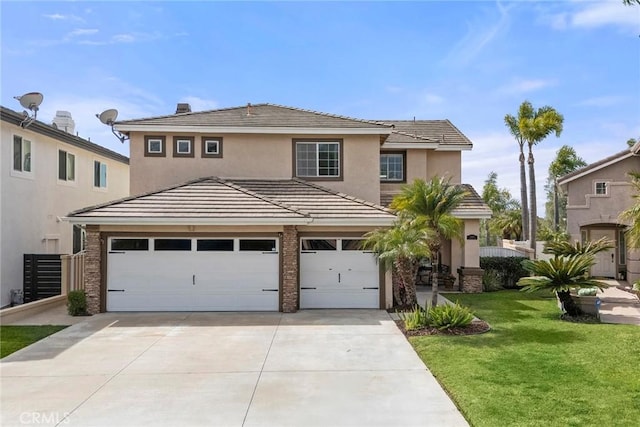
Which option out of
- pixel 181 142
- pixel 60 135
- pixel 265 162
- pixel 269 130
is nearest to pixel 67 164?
pixel 60 135

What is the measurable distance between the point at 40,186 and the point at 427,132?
1656cm

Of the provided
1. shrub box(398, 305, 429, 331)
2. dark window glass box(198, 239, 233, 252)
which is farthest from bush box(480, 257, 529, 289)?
dark window glass box(198, 239, 233, 252)

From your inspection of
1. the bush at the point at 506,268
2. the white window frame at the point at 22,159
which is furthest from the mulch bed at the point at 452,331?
the white window frame at the point at 22,159

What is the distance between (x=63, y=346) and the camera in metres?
9.86

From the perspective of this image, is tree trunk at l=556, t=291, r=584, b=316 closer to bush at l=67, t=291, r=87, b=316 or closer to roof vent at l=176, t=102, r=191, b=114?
bush at l=67, t=291, r=87, b=316

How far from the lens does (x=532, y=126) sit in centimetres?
2758

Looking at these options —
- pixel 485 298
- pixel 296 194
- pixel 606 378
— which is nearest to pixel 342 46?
pixel 296 194

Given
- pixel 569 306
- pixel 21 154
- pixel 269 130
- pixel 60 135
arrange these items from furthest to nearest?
pixel 60 135, pixel 269 130, pixel 21 154, pixel 569 306

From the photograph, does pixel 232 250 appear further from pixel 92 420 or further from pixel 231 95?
pixel 231 95

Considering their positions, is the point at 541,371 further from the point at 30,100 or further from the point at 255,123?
the point at 30,100

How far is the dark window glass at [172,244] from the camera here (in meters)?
13.7

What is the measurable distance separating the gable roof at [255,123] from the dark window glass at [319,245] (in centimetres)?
461

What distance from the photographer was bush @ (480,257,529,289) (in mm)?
18609

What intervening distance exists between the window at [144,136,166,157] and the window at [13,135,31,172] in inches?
163
